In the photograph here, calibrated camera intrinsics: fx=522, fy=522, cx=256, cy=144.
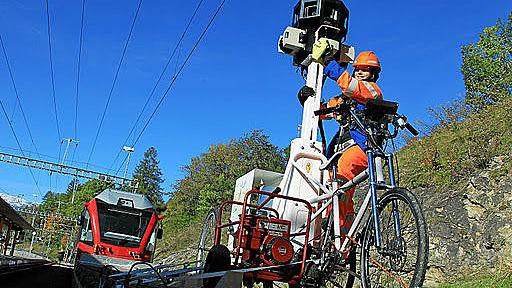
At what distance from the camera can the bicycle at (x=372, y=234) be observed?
3.92 meters

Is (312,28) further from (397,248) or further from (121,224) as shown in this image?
(121,224)

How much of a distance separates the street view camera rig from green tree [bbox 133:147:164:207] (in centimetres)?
9055

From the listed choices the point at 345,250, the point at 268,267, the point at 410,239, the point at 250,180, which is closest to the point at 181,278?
the point at 268,267

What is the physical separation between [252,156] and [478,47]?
88.1 ft

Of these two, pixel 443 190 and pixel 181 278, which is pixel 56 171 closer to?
pixel 443 190

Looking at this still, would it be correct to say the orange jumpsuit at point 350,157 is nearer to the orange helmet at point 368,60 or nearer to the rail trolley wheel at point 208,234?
the orange helmet at point 368,60

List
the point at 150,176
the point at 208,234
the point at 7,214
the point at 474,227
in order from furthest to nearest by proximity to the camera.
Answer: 1. the point at 150,176
2. the point at 7,214
3. the point at 474,227
4. the point at 208,234

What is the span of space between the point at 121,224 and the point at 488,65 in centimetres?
1954

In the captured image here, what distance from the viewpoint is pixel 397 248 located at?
13.0ft

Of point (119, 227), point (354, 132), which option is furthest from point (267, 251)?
point (119, 227)

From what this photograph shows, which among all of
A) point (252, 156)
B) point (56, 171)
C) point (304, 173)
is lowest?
point (304, 173)

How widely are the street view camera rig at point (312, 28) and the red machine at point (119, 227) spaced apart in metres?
9.50

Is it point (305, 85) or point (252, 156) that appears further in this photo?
point (252, 156)

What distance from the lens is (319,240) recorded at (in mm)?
5711
